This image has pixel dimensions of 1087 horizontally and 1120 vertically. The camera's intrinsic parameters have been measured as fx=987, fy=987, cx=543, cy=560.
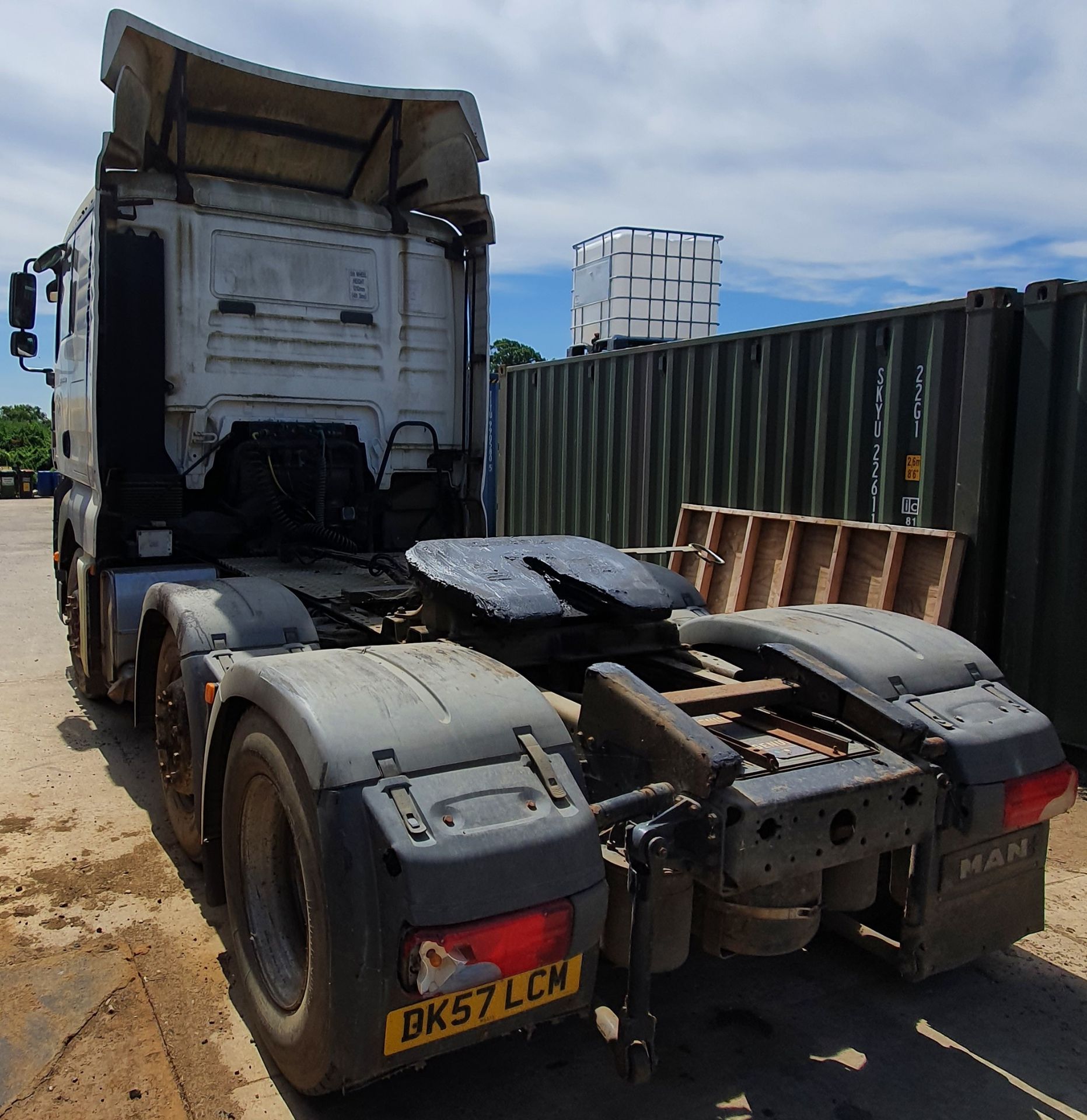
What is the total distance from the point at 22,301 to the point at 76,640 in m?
2.22

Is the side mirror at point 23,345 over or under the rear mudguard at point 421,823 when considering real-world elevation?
over

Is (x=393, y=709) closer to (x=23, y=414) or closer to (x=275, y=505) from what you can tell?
(x=275, y=505)

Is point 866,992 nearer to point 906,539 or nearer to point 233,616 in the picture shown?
point 233,616

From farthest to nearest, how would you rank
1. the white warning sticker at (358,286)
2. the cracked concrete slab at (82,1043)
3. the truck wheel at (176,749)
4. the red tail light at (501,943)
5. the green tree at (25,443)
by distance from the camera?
the green tree at (25,443) < the white warning sticker at (358,286) < the truck wheel at (176,749) < the cracked concrete slab at (82,1043) < the red tail light at (501,943)

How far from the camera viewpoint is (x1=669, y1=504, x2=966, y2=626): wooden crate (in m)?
6.05

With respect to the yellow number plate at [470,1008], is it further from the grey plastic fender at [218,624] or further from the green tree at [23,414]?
the green tree at [23,414]

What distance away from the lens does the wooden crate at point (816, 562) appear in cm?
605

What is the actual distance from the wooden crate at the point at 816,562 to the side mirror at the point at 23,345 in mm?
4914

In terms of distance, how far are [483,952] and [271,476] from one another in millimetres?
3786

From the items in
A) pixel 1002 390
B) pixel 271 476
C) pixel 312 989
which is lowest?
pixel 312 989

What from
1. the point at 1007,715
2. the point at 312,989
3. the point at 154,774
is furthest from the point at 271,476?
the point at 1007,715

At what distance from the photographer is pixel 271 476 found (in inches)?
213

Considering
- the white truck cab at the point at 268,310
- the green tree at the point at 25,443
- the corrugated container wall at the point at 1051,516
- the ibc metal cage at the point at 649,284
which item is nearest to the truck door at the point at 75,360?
the white truck cab at the point at 268,310

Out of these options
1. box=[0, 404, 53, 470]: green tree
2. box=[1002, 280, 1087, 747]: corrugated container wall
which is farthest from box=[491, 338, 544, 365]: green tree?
box=[1002, 280, 1087, 747]: corrugated container wall
